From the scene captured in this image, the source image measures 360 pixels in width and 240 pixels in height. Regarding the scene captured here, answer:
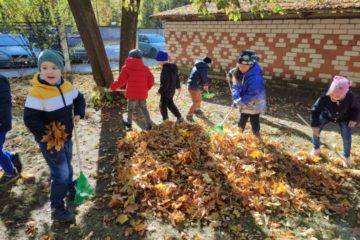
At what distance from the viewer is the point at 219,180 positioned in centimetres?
388

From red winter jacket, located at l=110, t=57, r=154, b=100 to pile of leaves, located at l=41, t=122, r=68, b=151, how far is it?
101 inches

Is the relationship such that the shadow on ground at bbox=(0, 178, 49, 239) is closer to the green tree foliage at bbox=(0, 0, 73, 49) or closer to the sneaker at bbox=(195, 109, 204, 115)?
the sneaker at bbox=(195, 109, 204, 115)

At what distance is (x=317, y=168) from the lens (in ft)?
14.0

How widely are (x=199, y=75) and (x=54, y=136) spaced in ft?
13.3

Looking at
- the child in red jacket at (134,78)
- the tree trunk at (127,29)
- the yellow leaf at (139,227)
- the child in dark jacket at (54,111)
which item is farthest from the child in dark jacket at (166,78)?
the yellow leaf at (139,227)

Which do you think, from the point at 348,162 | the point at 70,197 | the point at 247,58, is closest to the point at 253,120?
the point at 247,58

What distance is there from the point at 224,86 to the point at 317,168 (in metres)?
6.07

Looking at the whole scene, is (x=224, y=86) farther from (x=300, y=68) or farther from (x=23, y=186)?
(x=23, y=186)

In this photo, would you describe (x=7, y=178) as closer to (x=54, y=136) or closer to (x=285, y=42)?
(x=54, y=136)

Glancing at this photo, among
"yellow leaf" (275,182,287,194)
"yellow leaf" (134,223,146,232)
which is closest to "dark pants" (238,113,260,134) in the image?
"yellow leaf" (275,182,287,194)

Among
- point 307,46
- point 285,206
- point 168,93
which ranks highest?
point 307,46

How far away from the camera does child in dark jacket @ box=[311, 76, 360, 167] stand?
13.0 feet

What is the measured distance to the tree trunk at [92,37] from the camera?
6.71m

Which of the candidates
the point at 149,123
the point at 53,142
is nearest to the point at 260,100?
the point at 149,123
